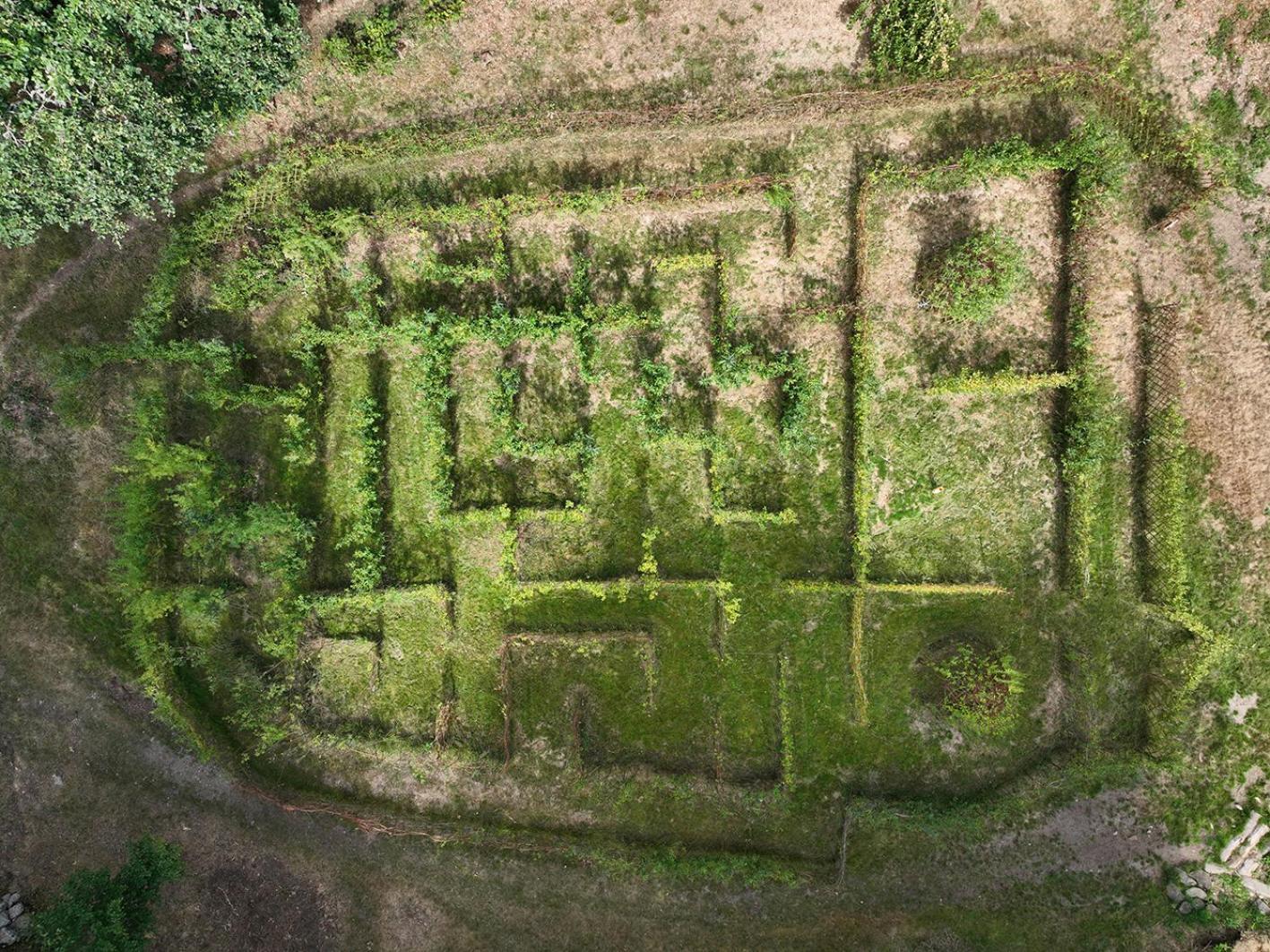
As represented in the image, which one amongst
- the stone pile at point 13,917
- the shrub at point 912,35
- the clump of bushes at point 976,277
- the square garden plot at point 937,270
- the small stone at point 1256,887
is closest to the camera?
the shrub at point 912,35

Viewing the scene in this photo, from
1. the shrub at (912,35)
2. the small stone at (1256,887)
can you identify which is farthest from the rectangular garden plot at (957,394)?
the small stone at (1256,887)

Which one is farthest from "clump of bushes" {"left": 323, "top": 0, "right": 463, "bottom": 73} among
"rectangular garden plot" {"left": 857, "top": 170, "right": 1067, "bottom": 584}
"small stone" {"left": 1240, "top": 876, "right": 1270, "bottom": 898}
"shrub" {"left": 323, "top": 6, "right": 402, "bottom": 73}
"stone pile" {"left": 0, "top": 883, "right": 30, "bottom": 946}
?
"small stone" {"left": 1240, "top": 876, "right": 1270, "bottom": 898}

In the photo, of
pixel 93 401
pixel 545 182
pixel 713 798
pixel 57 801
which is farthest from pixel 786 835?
pixel 93 401

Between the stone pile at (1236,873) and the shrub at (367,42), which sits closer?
the stone pile at (1236,873)

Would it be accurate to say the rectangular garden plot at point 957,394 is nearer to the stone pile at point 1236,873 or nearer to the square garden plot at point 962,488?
the square garden plot at point 962,488

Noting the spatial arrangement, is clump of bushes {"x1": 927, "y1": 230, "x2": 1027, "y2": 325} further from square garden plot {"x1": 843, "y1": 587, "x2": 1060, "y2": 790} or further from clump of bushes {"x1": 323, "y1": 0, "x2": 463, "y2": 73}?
clump of bushes {"x1": 323, "y1": 0, "x2": 463, "y2": 73}
